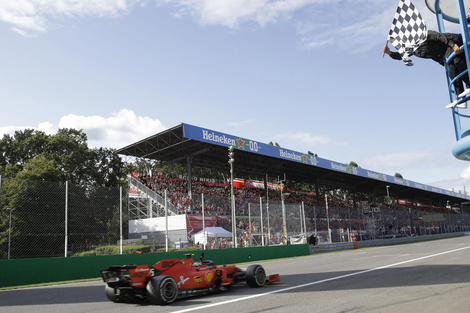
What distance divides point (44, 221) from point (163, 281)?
924 centimetres

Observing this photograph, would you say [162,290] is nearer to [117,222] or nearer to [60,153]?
[117,222]

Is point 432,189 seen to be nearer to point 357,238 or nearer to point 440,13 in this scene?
point 357,238

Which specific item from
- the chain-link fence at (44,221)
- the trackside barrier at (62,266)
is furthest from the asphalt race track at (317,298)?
the chain-link fence at (44,221)

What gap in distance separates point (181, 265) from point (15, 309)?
310cm

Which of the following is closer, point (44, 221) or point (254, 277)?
point (254, 277)

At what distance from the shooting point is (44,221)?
45.5 feet

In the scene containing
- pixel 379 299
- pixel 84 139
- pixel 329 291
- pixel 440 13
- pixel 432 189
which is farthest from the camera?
pixel 432 189

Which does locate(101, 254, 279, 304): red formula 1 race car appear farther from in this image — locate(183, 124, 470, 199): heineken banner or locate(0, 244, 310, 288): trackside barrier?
locate(183, 124, 470, 199): heineken banner

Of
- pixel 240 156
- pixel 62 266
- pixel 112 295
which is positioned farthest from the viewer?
pixel 240 156

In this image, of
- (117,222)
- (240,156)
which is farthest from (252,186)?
(117,222)

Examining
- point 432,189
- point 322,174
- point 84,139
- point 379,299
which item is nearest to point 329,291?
point 379,299

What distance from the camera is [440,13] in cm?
363

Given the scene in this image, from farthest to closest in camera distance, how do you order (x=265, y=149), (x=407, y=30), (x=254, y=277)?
1. (x=265, y=149)
2. (x=254, y=277)
3. (x=407, y=30)

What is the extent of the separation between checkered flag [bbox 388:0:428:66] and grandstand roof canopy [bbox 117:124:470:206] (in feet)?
75.8
